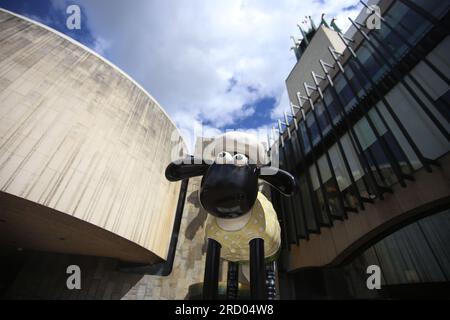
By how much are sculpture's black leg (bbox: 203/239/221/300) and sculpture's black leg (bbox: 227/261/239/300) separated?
878 mm

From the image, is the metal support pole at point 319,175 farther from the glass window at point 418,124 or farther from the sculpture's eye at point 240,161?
the sculpture's eye at point 240,161

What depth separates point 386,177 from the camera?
21.0 ft

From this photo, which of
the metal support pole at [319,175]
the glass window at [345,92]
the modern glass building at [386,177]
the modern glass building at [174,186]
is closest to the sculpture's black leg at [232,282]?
the modern glass building at [174,186]

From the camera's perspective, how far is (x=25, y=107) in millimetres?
7105

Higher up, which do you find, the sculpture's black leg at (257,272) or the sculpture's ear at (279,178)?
the sculpture's ear at (279,178)

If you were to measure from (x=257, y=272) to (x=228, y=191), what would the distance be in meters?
1.09

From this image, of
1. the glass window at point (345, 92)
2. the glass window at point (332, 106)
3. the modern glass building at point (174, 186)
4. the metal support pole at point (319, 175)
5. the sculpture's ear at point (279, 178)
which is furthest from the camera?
the glass window at point (332, 106)

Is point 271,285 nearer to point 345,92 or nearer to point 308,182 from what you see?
point 308,182

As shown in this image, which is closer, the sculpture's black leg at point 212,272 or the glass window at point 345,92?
the sculpture's black leg at point 212,272

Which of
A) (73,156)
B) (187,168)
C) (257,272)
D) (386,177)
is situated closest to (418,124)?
(386,177)

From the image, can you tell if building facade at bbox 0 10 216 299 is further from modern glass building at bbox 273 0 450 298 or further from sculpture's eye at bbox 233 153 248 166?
sculpture's eye at bbox 233 153 248 166

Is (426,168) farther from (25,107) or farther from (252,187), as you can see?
(25,107)

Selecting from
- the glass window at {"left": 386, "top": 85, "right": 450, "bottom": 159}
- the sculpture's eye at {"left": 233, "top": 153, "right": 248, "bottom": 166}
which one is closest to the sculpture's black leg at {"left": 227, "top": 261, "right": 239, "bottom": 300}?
the sculpture's eye at {"left": 233, "top": 153, "right": 248, "bottom": 166}

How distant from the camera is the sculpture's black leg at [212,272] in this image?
2492mm
